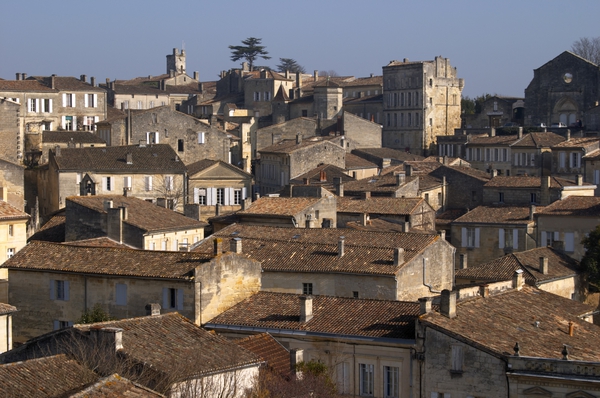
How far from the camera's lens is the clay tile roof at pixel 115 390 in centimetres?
2225

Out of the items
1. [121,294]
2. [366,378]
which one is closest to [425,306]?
[366,378]

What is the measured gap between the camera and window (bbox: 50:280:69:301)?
125ft

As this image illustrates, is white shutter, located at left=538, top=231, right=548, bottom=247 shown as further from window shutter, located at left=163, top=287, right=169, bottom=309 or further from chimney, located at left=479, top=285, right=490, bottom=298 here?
window shutter, located at left=163, top=287, right=169, bottom=309

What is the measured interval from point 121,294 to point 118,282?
1.20ft

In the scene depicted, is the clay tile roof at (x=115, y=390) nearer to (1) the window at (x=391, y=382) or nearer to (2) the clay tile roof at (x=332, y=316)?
(1) the window at (x=391, y=382)

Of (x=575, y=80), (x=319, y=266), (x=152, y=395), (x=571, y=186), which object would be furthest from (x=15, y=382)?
(x=575, y=80)

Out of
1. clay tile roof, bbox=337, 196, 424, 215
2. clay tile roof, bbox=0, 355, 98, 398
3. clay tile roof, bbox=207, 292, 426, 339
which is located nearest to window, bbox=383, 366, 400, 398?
clay tile roof, bbox=207, 292, 426, 339

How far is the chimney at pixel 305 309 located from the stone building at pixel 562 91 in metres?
63.5

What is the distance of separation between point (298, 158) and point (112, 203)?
24.6 metres

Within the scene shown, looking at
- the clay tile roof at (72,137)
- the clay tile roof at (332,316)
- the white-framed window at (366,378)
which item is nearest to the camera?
the white-framed window at (366,378)

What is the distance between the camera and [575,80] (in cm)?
9556

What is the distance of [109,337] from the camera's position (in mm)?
26969

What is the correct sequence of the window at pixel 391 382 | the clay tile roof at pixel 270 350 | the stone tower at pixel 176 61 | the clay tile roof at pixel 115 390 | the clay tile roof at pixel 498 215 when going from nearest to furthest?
the clay tile roof at pixel 115 390, the clay tile roof at pixel 270 350, the window at pixel 391 382, the clay tile roof at pixel 498 215, the stone tower at pixel 176 61

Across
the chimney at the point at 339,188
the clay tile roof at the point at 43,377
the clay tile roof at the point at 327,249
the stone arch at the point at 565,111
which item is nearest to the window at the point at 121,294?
the clay tile roof at the point at 327,249
